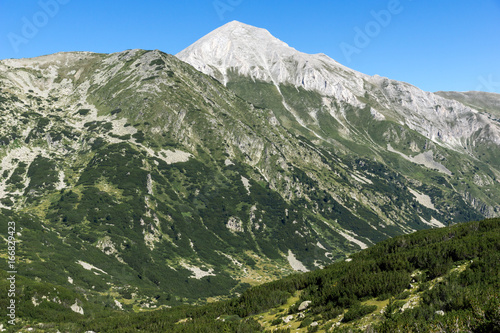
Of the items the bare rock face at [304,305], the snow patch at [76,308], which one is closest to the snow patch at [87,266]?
the snow patch at [76,308]

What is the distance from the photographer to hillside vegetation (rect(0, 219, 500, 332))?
1855cm

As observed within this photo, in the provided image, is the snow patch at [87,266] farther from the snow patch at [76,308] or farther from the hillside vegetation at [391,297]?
the hillside vegetation at [391,297]

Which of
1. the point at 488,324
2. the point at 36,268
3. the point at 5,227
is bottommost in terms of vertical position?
the point at 488,324

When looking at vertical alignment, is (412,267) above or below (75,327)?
below

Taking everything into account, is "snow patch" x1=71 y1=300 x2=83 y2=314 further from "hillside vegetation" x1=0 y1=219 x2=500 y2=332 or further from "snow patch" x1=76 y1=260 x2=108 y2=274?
"snow patch" x1=76 y1=260 x2=108 y2=274

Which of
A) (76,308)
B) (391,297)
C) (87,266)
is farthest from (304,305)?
(87,266)

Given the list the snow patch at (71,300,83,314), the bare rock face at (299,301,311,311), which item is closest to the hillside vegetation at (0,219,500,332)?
the bare rock face at (299,301,311,311)

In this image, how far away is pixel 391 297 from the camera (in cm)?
2388

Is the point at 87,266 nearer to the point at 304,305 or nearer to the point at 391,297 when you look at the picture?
the point at 304,305

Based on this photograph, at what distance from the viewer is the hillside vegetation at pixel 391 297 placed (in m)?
18.5

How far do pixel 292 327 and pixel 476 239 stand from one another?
16.9 meters

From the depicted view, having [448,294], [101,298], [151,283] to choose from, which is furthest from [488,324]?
[151,283]

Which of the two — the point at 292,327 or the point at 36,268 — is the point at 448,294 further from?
the point at 36,268

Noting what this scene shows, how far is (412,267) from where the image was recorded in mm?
28031
